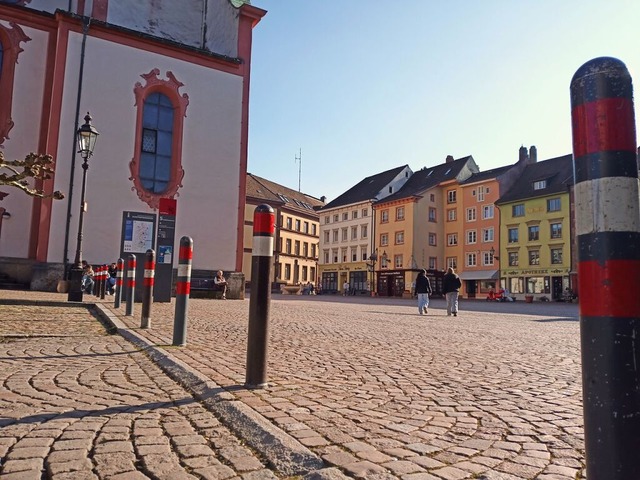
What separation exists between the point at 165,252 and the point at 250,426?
42.8ft

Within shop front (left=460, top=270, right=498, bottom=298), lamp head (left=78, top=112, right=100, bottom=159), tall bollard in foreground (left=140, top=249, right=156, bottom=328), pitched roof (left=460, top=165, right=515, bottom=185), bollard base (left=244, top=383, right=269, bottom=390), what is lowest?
bollard base (left=244, top=383, right=269, bottom=390)

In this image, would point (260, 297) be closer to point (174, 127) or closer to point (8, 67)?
point (174, 127)

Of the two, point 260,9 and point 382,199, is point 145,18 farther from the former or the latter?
point 382,199

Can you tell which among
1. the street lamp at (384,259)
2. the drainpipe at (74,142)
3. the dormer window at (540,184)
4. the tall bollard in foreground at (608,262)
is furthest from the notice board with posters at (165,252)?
the street lamp at (384,259)

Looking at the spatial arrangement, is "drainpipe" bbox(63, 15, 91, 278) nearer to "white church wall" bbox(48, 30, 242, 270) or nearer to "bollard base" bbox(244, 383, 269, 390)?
"white church wall" bbox(48, 30, 242, 270)

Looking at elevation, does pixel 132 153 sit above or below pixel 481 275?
above

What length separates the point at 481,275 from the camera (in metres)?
56.0

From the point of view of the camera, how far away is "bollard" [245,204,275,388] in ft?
13.3

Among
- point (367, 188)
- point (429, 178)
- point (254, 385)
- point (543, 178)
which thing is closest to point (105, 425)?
point (254, 385)

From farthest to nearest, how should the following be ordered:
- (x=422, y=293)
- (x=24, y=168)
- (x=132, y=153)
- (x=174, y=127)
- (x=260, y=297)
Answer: (x=174, y=127) < (x=132, y=153) < (x=422, y=293) < (x=24, y=168) < (x=260, y=297)

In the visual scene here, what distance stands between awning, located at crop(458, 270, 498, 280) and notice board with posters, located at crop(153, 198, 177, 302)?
44932 mm

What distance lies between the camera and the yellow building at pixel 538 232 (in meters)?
48.4

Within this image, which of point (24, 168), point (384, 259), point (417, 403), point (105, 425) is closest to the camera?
point (105, 425)

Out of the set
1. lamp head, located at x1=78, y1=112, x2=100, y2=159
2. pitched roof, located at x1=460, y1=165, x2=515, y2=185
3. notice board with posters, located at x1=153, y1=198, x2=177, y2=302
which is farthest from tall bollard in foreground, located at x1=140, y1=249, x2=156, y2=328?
pitched roof, located at x1=460, y1=165, x2=515, y2=185
